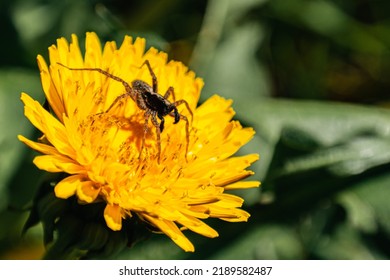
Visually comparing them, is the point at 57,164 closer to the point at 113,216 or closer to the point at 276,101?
the point at 113,216

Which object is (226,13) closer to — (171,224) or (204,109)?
(204,109)

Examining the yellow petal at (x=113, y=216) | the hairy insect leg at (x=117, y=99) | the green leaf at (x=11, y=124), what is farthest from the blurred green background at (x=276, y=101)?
the yellow petal at (x=113, y=216)

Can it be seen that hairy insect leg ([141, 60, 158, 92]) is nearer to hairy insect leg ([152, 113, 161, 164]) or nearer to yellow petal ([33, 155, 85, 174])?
hairy insect leg ([152, 113, 161, 164])

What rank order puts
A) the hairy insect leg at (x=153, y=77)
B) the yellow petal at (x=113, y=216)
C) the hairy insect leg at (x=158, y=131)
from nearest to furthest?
the yellow petal at (x=113, y=216) → the hairy insect leg at (x=158, y=131) → the hairy insect leg at (x=153, y=77)

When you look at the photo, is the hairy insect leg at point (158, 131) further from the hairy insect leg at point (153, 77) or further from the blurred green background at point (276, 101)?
the blurred green background at point (276, 101)

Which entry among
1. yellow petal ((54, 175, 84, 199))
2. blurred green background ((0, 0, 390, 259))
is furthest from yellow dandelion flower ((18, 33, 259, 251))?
blurred green background ((0, 0, 390, 259))
